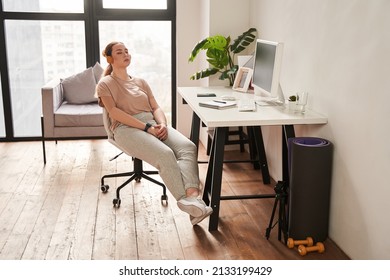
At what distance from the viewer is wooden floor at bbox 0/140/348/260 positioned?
289cm

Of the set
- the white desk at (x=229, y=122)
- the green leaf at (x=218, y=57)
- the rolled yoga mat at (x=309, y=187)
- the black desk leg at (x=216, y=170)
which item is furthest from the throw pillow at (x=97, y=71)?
the rolled yoga mat at (x=309, y=187)

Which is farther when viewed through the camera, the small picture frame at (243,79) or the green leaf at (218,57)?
the green leaf at (218,57)

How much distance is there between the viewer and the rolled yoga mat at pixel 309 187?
2.83 metres

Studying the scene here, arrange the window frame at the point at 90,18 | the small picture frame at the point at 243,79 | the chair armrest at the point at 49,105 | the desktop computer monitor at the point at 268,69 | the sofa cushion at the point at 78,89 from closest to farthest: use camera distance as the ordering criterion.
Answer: the desktop computer monitor at the point at 268,69 → the small picture frame at the point at 243,79 → the chair armrest at the point at 49,105 → the sofa cushion at the point at 78,89 → the window frame at the point at 90,18

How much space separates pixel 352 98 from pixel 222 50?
1.96 meters

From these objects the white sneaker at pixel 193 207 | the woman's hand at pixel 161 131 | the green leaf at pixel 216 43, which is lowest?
the white sneaker at pixel 193 207

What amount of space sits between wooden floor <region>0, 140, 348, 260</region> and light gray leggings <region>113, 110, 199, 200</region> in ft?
0.96

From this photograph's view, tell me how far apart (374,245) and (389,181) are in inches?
14.4

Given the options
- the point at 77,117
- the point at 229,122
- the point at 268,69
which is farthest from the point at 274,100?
the point at 77,117

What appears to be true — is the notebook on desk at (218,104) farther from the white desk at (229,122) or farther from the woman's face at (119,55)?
the woman's face at (119,55)

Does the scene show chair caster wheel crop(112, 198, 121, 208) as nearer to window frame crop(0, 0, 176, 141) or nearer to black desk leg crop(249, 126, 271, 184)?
black desk leg crop(249, 126, 271, 184)

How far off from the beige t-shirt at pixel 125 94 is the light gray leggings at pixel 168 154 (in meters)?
0.08

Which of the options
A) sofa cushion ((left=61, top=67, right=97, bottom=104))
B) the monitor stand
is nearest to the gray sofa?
sofa cushion ((left=61, top=67, right=97, bottom=104))
